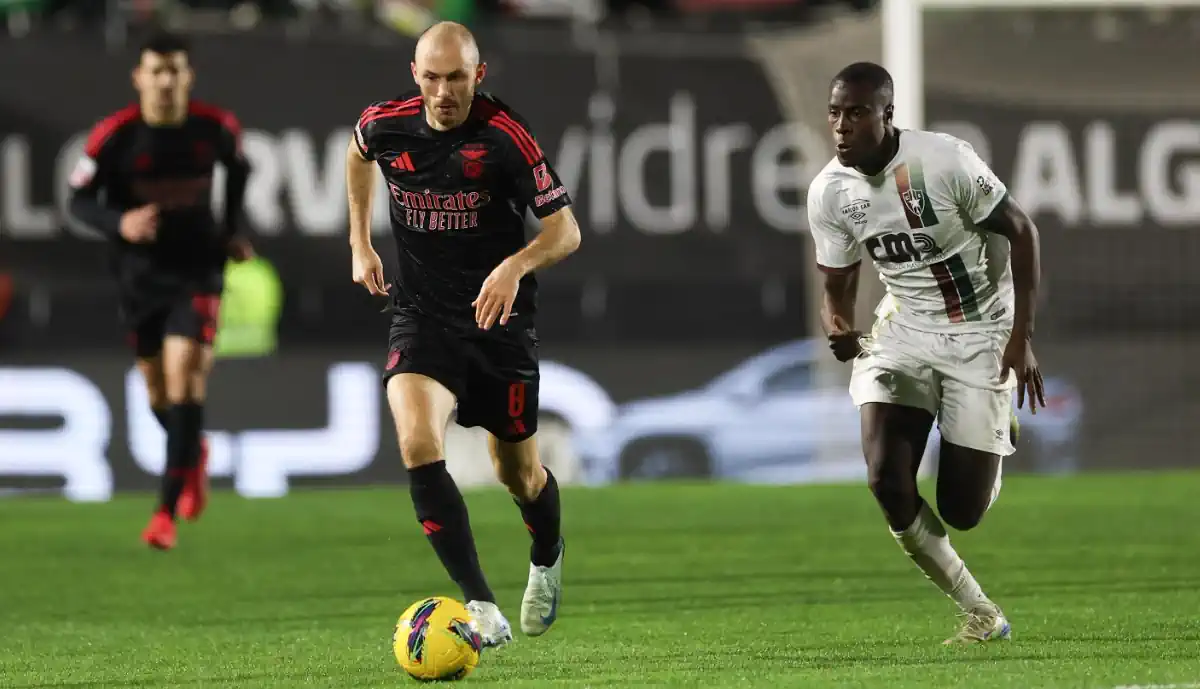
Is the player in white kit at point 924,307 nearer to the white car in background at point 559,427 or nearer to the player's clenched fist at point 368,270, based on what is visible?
the player's clenched fist at point 368,270

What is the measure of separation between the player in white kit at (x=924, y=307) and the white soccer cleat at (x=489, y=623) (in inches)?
48.5

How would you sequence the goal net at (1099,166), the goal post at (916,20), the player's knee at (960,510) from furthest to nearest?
the goal net at (1099,166)
the goal post at (916,20)
the player's knee at (960,510)

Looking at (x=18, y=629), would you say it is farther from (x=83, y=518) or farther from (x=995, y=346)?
(x=83, y=518)

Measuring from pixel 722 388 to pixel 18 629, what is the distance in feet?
24.2

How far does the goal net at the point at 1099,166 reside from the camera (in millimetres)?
14102

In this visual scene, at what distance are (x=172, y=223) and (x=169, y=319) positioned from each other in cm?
49

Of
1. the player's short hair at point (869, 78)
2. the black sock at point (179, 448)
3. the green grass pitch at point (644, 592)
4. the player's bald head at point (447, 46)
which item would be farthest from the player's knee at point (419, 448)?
the black sock at point (179, 448)

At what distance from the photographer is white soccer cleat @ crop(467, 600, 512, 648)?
19.0ft

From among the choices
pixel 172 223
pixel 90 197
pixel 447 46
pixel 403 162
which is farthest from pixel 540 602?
pixel 90 197

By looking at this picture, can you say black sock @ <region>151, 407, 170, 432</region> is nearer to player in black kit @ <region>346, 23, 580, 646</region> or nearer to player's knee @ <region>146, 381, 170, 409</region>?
player's knee @ <region>146, 381, 170, 409</region>

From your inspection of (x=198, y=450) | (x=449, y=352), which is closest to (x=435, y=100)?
(x=449, y=352)

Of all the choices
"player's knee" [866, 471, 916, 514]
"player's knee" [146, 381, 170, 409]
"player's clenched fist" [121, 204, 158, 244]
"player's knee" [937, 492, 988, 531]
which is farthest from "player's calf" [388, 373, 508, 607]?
"player's knee" [146, 381, 170, 409]

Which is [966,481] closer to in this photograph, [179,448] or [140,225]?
[140,225]

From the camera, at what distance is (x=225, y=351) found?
1414cm
